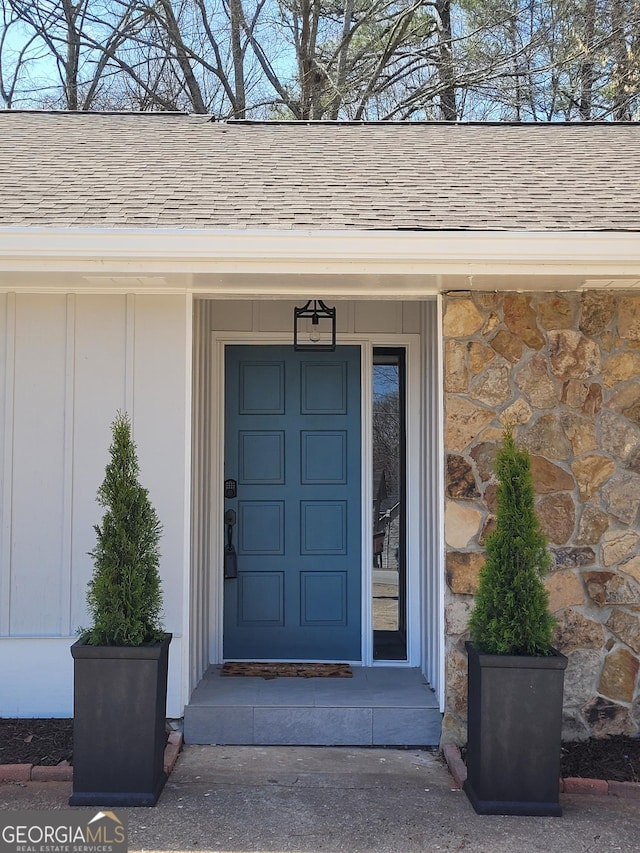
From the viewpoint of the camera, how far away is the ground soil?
393 centimetres

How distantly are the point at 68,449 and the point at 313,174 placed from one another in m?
2.25

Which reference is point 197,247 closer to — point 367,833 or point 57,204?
point 57,204

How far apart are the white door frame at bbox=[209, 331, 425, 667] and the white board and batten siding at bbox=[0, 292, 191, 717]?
91 cm

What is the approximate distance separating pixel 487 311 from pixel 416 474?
1301mm

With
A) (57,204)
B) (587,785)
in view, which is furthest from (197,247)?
(587,785)

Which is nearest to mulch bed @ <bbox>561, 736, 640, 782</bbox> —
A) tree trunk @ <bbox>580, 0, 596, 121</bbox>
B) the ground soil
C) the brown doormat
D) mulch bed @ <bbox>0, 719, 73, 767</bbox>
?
the ground soil

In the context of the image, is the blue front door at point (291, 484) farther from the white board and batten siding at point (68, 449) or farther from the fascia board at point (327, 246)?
the fascia board at point (327, 246)

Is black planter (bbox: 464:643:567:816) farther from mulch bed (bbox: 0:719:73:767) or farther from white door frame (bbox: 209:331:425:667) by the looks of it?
mulch bed (bbox: 0:719:73:767)

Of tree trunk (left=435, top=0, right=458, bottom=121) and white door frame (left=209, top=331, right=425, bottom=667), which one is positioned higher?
tree trunk (left=435, top=0, right=458, bottom=121)

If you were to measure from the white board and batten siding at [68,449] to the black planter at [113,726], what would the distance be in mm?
814

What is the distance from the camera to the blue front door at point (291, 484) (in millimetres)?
5535

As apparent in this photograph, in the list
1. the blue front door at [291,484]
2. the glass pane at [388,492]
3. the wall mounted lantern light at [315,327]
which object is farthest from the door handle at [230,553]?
the wall mounted lantern light at [315,327]

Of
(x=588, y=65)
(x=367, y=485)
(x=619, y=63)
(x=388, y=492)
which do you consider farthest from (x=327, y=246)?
(x=588, y=65)

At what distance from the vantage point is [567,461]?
4.36 meters
